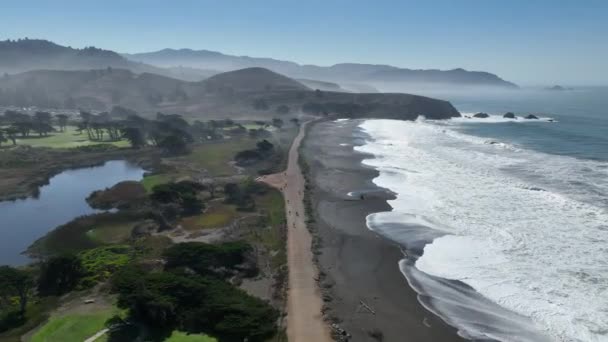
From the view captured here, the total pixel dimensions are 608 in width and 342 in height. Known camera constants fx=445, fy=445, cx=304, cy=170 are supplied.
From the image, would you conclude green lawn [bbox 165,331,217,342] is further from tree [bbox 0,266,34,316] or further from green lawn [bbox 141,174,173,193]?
green lawn [bbox 141,174,173,193]

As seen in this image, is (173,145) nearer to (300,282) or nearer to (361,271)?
(300,282)

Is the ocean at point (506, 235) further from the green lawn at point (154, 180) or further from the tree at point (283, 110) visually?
the tree at point (283, 110)

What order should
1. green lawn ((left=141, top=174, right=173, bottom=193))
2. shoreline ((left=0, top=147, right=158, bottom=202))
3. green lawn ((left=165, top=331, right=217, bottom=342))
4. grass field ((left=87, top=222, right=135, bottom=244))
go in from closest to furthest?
green lawn ((left=165, top=331, right=217, bottom=342)) → grass field ((left=87, top=222, right=135, bottom=244)) → shoreline ((left=0, top=147, right=158, bottom=202)) → green lawn ((left=141, top=174, right=173, bottom=193))

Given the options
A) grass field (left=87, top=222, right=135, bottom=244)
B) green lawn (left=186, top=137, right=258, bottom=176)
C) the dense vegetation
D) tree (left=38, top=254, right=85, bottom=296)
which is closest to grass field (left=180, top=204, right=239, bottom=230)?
grass field (left=87, top=222, right=135, bottom=244)

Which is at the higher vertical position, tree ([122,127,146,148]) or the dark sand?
tree ([122,127,146,148])

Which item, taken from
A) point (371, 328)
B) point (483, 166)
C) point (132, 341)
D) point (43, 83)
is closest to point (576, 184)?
point (483, 166)

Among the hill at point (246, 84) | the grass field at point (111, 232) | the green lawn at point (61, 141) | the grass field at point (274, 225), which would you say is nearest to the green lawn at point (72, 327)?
the grass field at point (274, 225)

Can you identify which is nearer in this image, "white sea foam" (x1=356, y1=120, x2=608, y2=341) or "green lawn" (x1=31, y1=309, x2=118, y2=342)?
"green lawn" (x1=31, y1=309, x2=118, y2=342)
